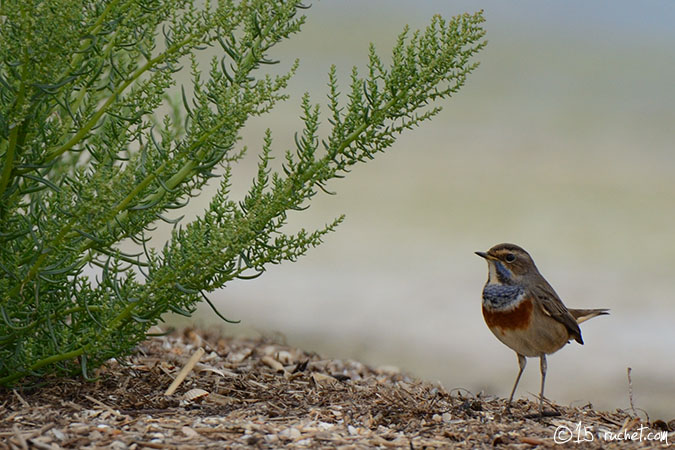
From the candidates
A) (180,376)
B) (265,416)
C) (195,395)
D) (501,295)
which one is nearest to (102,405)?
(195,395)

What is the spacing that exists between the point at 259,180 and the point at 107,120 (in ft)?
3.02

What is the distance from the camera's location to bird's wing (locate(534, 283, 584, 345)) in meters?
4.02

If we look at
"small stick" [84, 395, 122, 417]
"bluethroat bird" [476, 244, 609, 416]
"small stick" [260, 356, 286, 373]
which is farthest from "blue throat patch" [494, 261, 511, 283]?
"small stick" [84, 395, 122, 417]

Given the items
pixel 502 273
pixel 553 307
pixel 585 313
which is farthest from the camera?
pixel 585 313

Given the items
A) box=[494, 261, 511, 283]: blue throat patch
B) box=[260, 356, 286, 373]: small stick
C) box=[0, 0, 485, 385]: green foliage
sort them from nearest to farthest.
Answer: box=[0, 0, 485, 385]: green foliage, box=[494, 261, 511, 283]: blue throat patch, box=[260, 356, 286, 373]: small stick

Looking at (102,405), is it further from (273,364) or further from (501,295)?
(501,295)

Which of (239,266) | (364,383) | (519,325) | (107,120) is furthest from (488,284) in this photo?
(107,120)

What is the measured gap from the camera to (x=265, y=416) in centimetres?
339

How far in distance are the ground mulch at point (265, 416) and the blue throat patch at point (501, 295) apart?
1.52 ft

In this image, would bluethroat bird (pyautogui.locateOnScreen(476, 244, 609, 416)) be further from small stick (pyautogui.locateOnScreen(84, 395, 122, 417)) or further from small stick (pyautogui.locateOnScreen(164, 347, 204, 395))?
small stick (pyautogui.locateOnScreen(84, 395, 122, 417))

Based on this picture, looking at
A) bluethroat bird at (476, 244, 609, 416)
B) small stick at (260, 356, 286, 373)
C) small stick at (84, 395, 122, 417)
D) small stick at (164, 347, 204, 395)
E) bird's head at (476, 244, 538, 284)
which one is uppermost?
bird's head at (476, 244, 538, 284)

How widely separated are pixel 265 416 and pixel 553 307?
1545 mm

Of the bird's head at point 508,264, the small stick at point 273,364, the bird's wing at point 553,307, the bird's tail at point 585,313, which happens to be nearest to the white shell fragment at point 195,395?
the small stick at point 273,364

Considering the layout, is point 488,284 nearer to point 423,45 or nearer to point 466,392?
point 466,392
